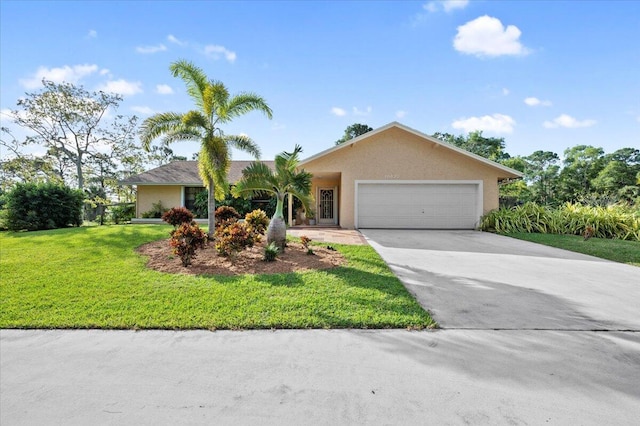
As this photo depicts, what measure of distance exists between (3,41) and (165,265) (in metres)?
9.81

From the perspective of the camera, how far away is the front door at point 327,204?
16547 mm

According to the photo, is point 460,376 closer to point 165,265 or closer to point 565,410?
point 565,410

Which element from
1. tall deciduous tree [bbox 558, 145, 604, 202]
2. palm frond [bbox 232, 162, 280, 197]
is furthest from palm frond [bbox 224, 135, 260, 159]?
tall deciduous tree [bbox 558, 145, 604, 202]

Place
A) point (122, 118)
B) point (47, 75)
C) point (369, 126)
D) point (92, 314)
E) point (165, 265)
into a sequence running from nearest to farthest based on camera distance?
1. point (92, 314)
2. point (165, 265)
3. point (47, 75)
4. point (122, 118)
5. point (369, 126)

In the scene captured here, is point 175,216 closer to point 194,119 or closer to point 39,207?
point 194,119

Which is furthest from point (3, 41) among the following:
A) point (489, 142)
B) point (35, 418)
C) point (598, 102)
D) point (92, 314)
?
point (489, 142)

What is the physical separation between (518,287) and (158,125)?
381 inches

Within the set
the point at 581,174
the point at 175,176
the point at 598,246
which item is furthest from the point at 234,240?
the point at 581,174

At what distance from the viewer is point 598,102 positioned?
1495cm

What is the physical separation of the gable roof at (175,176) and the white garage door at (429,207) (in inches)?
376

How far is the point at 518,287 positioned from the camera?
4.95 m

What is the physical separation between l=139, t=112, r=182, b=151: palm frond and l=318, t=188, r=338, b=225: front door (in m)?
9.44

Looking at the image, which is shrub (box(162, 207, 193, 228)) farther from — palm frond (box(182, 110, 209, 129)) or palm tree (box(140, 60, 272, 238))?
palm frond (box(182, 110, 209, 129))

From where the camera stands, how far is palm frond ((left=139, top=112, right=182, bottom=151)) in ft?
26.3
